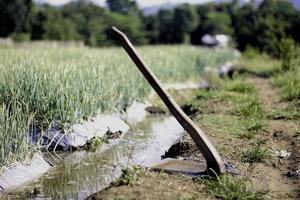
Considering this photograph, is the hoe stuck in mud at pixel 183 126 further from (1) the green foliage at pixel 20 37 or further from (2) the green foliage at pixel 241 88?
(1) the green foliage at pixel 20 37

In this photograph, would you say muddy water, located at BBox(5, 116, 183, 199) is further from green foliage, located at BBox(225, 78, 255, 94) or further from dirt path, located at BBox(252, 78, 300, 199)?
green foliage, located at BBox(225, 78, 255, 94)

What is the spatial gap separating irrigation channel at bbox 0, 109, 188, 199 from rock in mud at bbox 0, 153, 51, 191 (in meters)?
0.07

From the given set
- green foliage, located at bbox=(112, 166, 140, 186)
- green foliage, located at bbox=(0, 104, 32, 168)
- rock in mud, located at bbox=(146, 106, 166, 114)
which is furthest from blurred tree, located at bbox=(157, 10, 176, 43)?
green foliage, located at bbox=(112, 166, 140, 186)

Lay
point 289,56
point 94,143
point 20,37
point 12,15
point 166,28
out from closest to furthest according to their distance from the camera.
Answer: point 94,143, point 289,56, point 12,15, point 20,37, point 166,28

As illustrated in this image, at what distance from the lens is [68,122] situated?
7.48 metres

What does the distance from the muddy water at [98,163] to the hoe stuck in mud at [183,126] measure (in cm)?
67

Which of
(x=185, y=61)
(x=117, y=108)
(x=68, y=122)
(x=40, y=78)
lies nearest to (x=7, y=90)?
(x=40, y=78)

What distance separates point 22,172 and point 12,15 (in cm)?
2723

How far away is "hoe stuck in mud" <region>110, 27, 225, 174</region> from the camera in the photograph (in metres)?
4.94

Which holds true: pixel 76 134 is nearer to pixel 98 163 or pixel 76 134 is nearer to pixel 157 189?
pixel 98 163

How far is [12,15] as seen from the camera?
3100cm

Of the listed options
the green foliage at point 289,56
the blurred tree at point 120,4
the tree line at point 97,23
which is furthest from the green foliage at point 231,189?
the tree line at point 97,23

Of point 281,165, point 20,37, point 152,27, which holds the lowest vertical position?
point 281,165

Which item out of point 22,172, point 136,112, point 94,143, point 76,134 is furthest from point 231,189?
point 136,112
